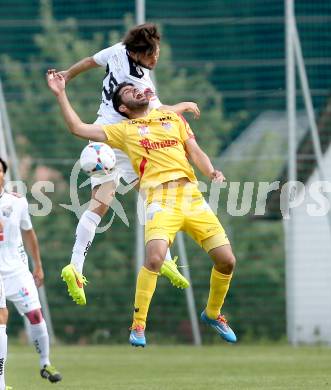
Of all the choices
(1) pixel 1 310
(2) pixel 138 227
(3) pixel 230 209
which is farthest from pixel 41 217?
(1) pixel 1 310

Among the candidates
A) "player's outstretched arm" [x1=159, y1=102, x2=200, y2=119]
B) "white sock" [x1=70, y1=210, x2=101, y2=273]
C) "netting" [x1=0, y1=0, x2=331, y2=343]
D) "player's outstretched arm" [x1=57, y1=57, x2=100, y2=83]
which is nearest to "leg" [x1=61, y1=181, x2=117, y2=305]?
"white sock" [x1=70, y1=210, x2=101, y2=273]

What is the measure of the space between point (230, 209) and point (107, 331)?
8.76 ft

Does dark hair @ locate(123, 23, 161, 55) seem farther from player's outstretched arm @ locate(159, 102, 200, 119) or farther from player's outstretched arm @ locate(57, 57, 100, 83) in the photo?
player's outstretched arm @ locate(159, 102, 200, 119)

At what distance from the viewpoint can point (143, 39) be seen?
31.8ft

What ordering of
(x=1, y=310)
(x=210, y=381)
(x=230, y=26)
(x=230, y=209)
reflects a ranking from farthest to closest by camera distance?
(x=230, y=26), (x=230, y=209), (x=210, y=381), (x=1, y=310)

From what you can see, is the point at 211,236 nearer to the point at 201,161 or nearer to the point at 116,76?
the point at 201,161

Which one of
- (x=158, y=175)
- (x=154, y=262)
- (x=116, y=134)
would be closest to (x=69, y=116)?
(x=116, y=134)

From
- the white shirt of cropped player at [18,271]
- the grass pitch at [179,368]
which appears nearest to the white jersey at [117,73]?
the white shirt of cropped player at [18,271]

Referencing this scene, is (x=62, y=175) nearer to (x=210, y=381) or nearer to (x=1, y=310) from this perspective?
(x=210, y=381)

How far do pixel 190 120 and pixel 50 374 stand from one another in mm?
10005

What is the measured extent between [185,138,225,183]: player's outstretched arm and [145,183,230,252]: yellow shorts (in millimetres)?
197

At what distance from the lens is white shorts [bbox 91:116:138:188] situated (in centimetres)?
995

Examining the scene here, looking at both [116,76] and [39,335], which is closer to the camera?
[116,76]

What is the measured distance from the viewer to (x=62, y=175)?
19500 millimetres
